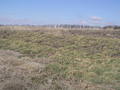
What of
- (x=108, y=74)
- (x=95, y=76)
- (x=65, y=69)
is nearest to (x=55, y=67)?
(x=65, y=69)

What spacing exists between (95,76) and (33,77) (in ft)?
8.79

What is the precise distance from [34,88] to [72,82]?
5.11ft

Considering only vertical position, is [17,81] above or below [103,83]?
above

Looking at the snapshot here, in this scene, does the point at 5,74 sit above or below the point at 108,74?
above

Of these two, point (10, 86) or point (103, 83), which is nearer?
point (10, 86)

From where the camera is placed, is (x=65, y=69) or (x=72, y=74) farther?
(x=65, y=69)

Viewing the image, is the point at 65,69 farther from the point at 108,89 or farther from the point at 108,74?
the point at 108,89

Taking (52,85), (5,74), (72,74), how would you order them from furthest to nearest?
(72,74) < (5,74) < (52,85)

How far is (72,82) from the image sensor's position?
540 centimetres

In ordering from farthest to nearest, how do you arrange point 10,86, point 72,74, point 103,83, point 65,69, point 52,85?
point 65,69, point 72,74, point 103,83, point 52,85, point 10,86

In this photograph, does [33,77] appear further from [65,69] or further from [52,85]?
[65,69]

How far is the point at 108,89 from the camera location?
17.2ft

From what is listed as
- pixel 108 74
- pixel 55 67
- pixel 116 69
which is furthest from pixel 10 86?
pixel 116 69

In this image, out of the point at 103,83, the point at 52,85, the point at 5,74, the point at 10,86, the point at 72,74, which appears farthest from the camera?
the point at 72,74
